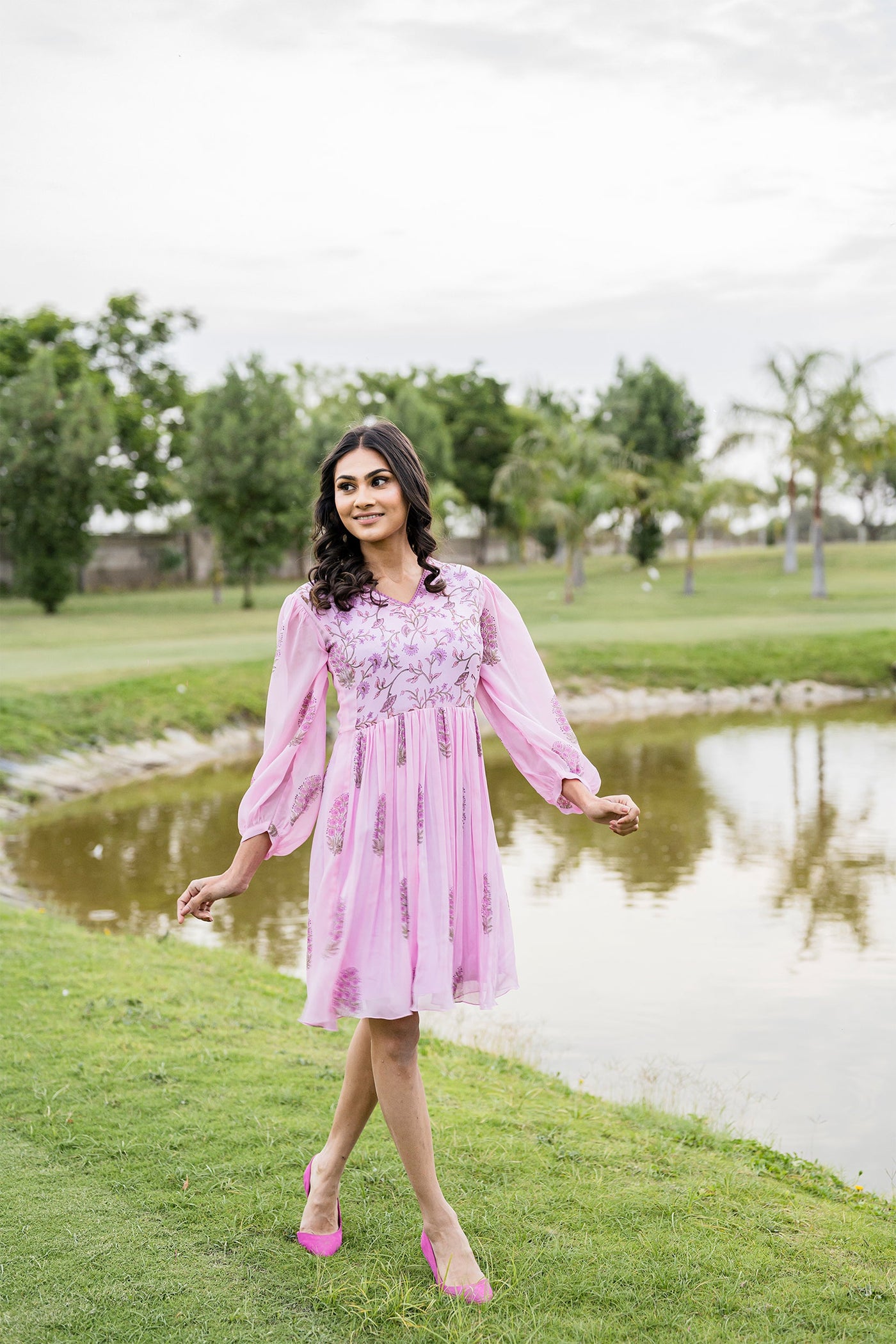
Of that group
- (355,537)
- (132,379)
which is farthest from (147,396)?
(355,537)

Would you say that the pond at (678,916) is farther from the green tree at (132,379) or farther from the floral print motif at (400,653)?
the green tree at (132,379)

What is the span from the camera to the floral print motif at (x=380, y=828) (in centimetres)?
312

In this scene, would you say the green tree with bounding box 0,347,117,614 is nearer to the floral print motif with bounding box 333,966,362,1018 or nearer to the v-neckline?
the v-neckline

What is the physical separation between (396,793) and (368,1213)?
119 centimetres

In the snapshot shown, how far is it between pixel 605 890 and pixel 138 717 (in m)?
8.19

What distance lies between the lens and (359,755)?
3.17 metres

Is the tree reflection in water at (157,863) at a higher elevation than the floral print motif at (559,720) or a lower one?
lower

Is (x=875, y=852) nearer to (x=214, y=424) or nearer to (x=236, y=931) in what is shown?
(x=236, y=931)

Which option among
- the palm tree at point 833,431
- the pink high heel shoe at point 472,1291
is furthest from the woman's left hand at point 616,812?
the palm tree at point 833,431

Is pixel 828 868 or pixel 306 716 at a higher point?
pixel 306 716

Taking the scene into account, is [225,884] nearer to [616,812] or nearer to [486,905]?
[486,905]

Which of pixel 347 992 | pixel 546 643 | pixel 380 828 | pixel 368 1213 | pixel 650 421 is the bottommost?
pixel 368 1213

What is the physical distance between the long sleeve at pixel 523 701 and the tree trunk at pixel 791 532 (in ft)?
113

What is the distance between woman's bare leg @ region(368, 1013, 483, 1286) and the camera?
3.05 metres
